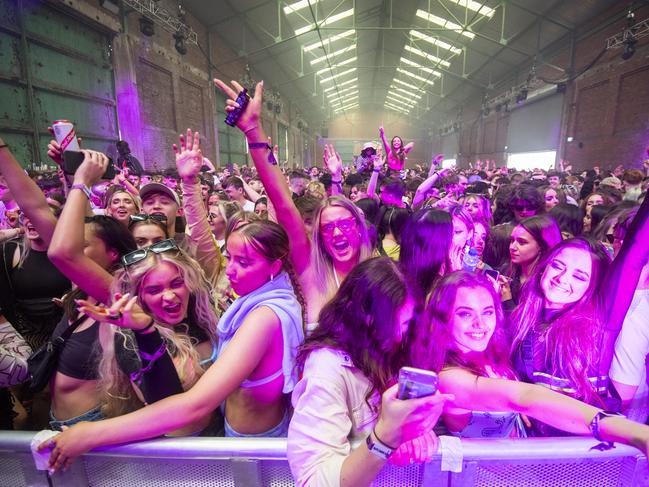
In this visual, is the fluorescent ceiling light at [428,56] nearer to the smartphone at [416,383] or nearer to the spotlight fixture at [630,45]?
the spotlight fixture at [630,45]

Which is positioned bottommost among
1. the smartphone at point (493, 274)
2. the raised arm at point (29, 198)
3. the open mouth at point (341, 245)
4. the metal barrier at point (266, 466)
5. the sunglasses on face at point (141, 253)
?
the metal barrier at point (266, 466)

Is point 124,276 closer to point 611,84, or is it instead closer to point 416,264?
point 416,264

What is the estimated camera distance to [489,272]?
7.54ft

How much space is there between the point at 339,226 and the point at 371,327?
3.36 ft

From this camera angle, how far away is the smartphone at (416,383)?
741mm

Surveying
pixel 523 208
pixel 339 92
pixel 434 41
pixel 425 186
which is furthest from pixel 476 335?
pixel 339 92

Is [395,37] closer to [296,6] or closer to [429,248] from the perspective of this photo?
[296,6]

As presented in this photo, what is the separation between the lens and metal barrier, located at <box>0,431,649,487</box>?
1010 mm

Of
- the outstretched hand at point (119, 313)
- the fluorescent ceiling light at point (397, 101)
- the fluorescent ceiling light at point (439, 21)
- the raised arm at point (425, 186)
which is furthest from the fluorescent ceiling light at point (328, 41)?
the fluorescent ceiling light at point (397, 101)

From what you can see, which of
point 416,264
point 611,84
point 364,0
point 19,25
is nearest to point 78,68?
point 19,25

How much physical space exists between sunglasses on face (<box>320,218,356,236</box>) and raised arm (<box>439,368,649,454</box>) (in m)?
1.06

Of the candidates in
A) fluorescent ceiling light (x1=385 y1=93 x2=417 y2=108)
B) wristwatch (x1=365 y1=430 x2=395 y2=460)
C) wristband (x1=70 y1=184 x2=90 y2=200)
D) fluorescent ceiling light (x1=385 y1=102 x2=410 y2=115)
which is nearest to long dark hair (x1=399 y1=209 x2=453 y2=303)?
wristwatch (x1=365 y1=430 x2=395 y2=460)

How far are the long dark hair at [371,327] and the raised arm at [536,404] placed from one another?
216 mm

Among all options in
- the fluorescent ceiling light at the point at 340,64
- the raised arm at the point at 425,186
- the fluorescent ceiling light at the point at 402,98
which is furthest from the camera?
the fluorescent ceiling light at the point at 402,98
